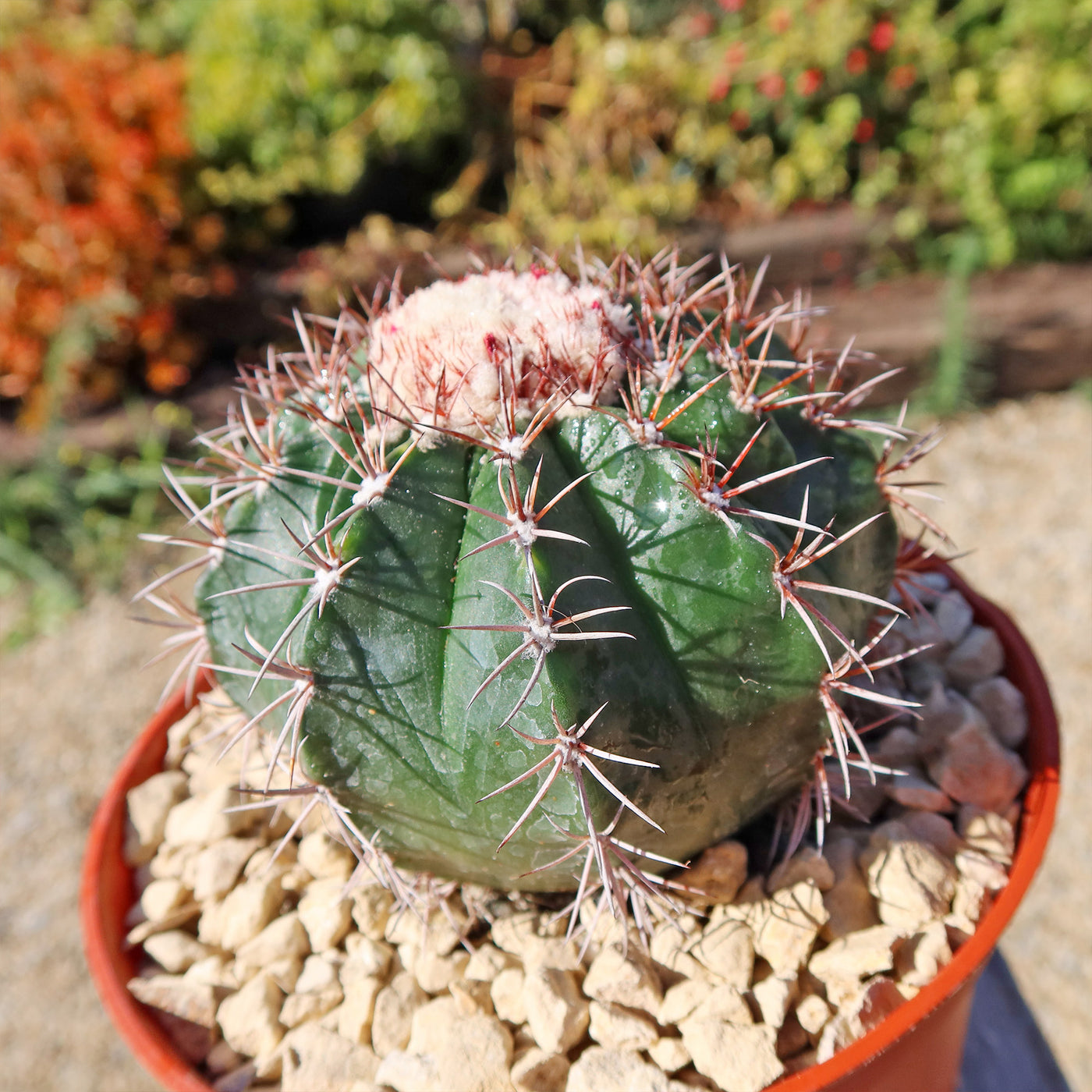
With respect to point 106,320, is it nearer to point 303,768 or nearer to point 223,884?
point 223,884

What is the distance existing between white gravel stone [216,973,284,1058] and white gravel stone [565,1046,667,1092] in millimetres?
433

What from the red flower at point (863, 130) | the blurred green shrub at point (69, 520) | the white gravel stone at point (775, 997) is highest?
the white gravel stone at point (775, 997)

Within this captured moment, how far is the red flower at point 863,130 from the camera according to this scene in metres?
4.41

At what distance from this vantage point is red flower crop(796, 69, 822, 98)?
4.32 metres

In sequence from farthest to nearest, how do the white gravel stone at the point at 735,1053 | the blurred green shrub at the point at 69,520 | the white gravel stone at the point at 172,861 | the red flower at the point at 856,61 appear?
the red flower at the point at 856,61 → the blurred green shrub at the point at 69,520 → the white gravel stone at the point at 172,861 → the white gravel stone at the point at 735,1053

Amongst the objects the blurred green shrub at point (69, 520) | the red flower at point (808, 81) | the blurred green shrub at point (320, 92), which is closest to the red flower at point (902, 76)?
the red flower at point (808, 81)

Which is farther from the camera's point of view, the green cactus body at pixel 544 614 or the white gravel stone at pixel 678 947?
the white gravel stone at pixel 678 947

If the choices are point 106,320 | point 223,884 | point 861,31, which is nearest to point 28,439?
point 106,320

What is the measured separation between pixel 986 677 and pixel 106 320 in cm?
398

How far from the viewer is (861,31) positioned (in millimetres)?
4324

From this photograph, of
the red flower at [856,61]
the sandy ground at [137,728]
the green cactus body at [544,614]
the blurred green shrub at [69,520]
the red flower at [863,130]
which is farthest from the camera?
the red flower at [863,130]

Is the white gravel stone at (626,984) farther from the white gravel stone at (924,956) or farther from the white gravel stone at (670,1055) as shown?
the white gravel stone at (924,956)

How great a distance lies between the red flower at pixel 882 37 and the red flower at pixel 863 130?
298 mm

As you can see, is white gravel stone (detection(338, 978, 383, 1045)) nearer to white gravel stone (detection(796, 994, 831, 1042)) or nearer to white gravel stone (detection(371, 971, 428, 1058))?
white gravel stone (detection(371, 971, 428, 1058))
